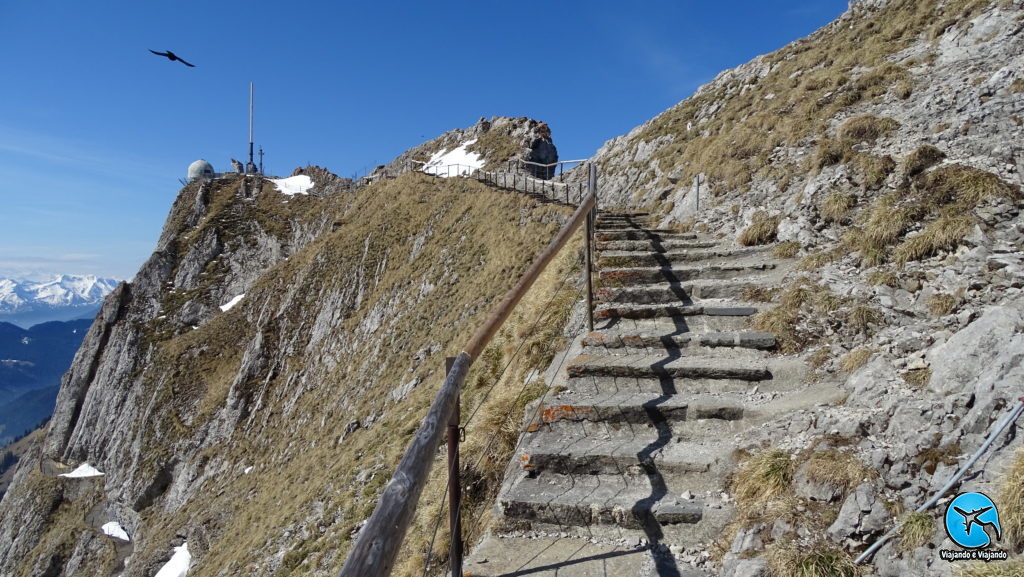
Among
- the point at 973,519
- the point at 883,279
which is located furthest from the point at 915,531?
the point at 883,279

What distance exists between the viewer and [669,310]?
23.6ft

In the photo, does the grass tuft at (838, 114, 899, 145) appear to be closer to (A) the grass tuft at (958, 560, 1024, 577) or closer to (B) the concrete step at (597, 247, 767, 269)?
(B) the concrete step at (597, 247, 767, 269)

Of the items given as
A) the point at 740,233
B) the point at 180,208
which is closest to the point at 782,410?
the point at 740,233

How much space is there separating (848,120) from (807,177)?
1.59m

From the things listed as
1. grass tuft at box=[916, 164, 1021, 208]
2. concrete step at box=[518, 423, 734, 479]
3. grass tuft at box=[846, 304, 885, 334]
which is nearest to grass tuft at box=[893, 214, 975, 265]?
grass tuft at box=[916, 164, 1021, 208]

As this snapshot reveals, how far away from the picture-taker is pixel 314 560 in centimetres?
1020

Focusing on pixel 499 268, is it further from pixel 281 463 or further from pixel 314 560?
pixel 281 463

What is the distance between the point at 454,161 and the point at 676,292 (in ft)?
163

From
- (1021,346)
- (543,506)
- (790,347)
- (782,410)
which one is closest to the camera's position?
(1021,346)

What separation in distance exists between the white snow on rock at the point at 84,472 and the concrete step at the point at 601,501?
173 ft

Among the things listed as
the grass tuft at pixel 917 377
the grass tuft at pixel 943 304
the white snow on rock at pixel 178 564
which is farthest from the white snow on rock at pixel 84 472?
the grass tuft at pixel 943 304

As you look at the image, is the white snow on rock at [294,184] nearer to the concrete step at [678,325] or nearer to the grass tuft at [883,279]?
the concrete step at [678,325]

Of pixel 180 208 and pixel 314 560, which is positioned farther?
pixel 180 208

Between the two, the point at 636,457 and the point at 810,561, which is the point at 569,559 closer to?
the point at 636,457
